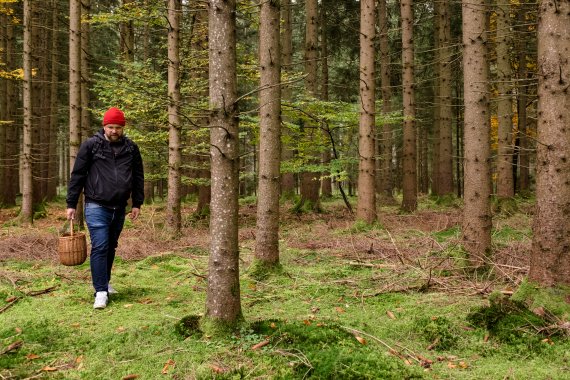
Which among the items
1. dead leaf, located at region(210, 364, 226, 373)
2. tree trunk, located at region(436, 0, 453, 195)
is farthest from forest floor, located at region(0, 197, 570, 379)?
tree trunk, located at region(436, 0, 453, 195)

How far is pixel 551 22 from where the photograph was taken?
13.2ft

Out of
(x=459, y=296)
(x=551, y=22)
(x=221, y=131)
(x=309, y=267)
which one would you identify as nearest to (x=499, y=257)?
(x=459, y=296)

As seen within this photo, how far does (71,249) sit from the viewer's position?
4586 mm

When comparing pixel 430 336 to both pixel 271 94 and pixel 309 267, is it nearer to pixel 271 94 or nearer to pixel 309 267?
pixel 309 267

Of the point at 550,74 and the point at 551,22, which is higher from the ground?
the point at 551,22

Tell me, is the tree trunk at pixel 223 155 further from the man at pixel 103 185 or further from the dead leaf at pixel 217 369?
the man at pixel 103 185

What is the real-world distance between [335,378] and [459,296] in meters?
2.37

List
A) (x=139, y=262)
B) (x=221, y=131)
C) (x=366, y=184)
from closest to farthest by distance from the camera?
(x=221, y=131) → (x=139, y=262) → (x=366, y=184)

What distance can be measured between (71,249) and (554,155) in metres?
4.96

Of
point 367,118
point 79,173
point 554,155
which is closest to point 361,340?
point 554,155

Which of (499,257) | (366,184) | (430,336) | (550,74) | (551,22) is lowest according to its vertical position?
(430,336)

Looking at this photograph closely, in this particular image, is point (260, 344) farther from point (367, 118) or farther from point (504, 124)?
point (504, 124)

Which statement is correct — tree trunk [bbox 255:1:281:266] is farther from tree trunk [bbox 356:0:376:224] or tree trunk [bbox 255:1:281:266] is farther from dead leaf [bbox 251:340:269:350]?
tree trunk [bbox 356:0:376:224]

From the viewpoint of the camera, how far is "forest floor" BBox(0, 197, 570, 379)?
308 cm
